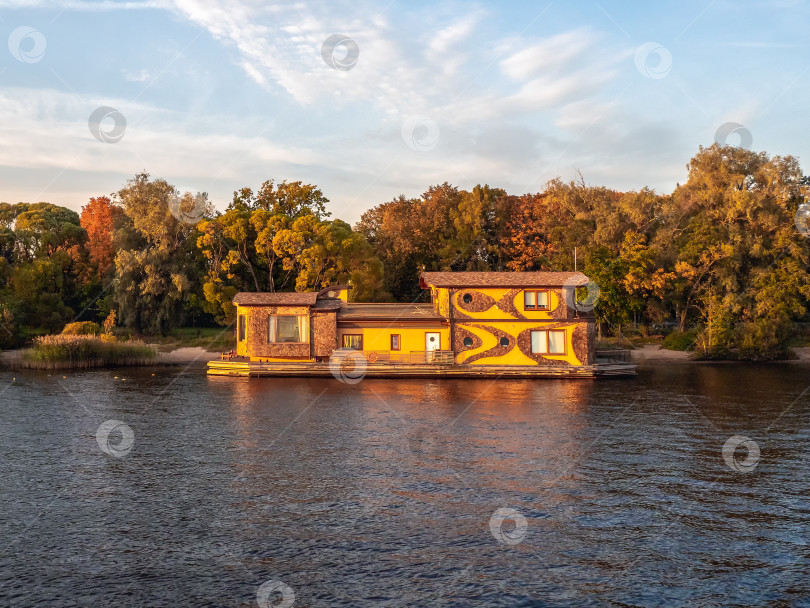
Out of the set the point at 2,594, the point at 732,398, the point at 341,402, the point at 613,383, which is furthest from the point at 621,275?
the point at 2,594

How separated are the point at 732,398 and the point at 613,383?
8.92 meters

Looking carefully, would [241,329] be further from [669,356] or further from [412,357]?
[669,356]

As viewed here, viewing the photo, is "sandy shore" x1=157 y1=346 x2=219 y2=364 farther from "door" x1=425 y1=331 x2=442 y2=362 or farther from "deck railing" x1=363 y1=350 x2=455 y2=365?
"door" x1=425 y1=331 x2=442 y2=362

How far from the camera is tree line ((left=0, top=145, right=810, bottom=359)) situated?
6644 centimetres

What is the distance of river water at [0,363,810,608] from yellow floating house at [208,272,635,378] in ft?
48.8

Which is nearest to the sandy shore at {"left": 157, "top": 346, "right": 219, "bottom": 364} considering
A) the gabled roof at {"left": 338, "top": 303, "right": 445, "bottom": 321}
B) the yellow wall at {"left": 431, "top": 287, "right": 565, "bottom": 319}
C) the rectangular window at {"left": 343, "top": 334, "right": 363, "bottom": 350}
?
the gabled roof at {"left": 338, "top": 303, "right": 445, "bottom": 321}

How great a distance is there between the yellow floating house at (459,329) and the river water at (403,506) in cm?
1488

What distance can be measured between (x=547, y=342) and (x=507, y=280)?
543cm

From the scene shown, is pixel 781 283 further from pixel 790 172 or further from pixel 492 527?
pixel 492 527

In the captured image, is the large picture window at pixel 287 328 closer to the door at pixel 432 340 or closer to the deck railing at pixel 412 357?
the deck railing at pixel 412 357

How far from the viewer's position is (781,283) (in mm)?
67562

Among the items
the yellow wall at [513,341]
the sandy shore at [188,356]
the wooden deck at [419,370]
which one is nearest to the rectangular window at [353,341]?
the wooden deck at [419,370]

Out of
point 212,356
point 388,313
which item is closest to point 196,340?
point 212,356

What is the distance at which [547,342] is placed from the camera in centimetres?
5038
